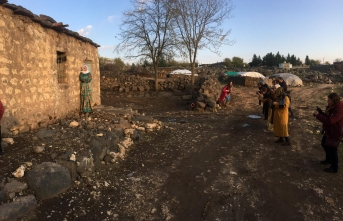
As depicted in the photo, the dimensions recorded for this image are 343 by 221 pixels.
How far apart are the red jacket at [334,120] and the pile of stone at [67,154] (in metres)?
4.08

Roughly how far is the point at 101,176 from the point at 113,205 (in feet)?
3.42

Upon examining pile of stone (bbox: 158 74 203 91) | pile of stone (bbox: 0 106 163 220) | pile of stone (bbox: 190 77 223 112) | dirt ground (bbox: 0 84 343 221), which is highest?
pile of stone (bbox: 158 74 203 91)

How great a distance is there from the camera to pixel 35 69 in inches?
233

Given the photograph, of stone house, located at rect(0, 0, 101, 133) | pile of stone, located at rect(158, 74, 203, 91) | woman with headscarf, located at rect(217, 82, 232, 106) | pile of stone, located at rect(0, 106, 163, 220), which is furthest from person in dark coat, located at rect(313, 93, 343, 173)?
pile of stone, located at rect(158, 74, 203, 91)

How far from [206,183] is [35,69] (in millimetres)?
4380

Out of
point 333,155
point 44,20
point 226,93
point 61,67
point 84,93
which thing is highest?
point 44,20

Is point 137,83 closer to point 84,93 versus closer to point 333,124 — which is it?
point 84,93

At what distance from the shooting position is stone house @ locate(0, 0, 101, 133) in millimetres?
5078

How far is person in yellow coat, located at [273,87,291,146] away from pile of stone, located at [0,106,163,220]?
3.50m

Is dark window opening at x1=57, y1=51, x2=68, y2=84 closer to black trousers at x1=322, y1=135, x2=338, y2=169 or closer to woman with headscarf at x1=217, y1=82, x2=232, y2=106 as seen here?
black trousers at x1=322, y1=135, x2=338, y2=169

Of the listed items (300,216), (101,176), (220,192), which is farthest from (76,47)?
(300,216)

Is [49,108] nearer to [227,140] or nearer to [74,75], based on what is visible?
[74,75]

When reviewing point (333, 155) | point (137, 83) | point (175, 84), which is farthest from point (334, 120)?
point (137, 83)

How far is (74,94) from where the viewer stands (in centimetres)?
803
